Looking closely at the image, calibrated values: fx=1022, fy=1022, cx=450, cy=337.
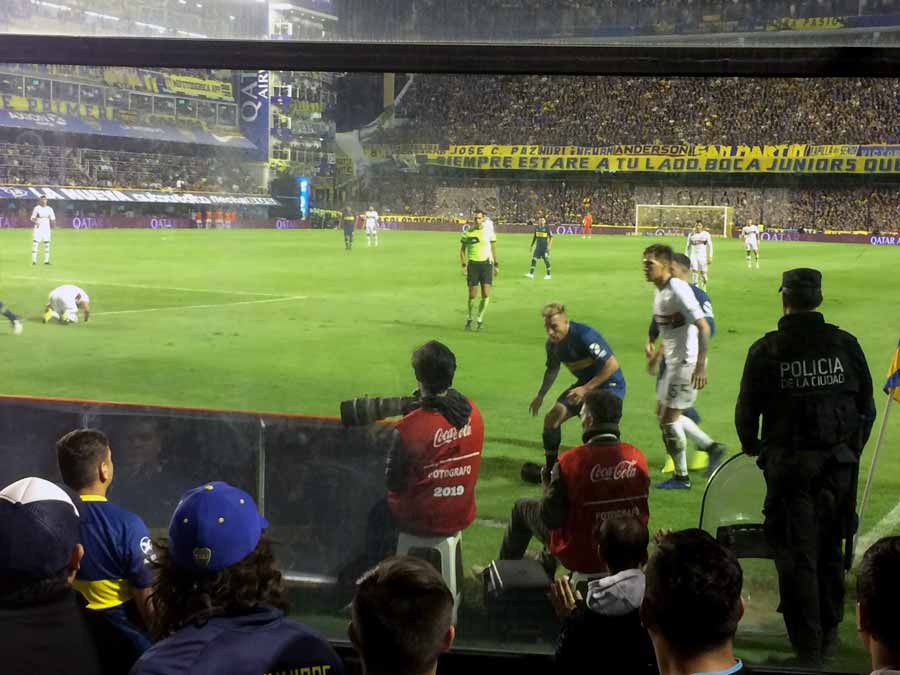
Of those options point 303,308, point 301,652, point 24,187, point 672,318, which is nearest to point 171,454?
point 303,308

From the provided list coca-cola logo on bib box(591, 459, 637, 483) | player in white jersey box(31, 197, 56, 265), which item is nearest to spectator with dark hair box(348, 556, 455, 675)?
coca-cola logo on bib box(591, 459, 637, 483)

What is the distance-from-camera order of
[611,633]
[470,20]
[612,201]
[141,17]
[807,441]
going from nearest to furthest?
[611,633] → [470,20] → [141,17] → [807,441] → [612,201]

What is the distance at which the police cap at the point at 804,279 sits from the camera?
524cm

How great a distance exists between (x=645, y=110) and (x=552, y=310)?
1.22m

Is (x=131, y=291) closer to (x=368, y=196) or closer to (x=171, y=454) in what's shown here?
(x=171, y=454)

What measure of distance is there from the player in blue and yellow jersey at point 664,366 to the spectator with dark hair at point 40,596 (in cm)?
362

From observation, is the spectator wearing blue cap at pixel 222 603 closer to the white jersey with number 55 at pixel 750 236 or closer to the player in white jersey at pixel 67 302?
the player in white jersey at pixel 67 302

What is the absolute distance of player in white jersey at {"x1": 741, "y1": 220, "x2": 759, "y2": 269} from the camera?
5398 mm

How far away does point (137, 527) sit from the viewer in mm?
4016

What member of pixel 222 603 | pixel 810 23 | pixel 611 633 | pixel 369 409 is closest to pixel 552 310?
pixel 369 409

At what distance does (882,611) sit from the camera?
2355mm

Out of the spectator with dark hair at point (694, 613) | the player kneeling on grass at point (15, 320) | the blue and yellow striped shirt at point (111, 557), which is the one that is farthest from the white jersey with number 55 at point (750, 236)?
the player kneeling on grass at point (15, 320)

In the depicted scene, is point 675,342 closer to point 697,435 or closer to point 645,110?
point 697,435

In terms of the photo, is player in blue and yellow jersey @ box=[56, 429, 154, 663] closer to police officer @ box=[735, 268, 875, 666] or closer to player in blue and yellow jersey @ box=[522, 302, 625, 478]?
player in blue and yellow jersey @ box=[522, 302, 625, 478]
